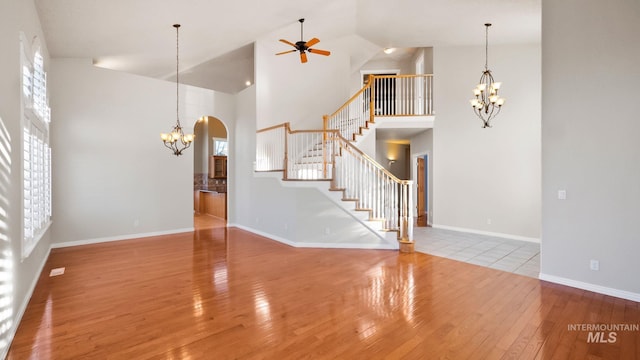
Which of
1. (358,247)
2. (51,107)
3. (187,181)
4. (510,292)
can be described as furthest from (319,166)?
(51,107)

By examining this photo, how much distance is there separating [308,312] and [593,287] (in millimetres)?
3469

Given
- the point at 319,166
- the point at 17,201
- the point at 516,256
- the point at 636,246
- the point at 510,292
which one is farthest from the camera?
the point at 319,166

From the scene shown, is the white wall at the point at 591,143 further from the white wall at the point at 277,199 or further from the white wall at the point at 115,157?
the white wall at the point at 115,157

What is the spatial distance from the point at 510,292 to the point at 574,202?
55.4 inches

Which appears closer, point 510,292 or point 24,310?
point 24,310

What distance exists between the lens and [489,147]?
23.4ft

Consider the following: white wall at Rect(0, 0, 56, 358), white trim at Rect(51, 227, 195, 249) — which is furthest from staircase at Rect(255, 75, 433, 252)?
white wall at Rect(0, 0, 56, 358)

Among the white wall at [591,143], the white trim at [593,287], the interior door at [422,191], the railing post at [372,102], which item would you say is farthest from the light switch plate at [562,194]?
the interior door at [422,191]

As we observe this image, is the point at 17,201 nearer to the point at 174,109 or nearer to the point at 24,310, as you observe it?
the point at 24,310

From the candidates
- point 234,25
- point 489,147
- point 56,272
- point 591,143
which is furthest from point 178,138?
point 489,147

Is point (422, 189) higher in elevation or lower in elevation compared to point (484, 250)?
higher

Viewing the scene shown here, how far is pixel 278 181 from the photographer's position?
6461mm

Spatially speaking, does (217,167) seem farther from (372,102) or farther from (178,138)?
(372,102)

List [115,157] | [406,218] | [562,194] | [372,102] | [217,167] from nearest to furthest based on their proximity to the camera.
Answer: [562,194]
[406,218]
[115,157]
[372,102]
[217,167]
